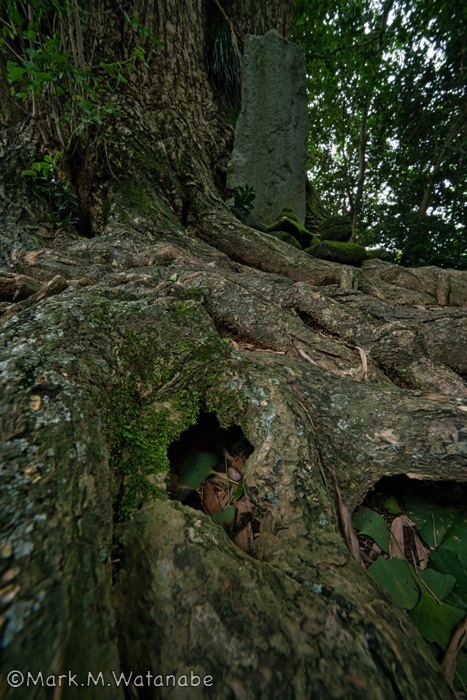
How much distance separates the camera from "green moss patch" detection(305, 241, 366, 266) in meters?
3.54

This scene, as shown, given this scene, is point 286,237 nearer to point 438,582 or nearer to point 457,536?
point 457,536

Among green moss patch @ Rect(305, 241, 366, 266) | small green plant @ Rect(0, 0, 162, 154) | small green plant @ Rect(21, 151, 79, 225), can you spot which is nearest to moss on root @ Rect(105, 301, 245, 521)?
small green plant @ Rect(0, 0, 162, 154)

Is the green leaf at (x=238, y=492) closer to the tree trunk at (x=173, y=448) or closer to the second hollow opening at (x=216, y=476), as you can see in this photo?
the second hollow opening at (x=216, y=476)

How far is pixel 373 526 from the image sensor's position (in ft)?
3.38

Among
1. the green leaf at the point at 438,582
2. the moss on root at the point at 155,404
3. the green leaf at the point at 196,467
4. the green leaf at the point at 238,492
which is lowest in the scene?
the green leaf at the point at 438,582

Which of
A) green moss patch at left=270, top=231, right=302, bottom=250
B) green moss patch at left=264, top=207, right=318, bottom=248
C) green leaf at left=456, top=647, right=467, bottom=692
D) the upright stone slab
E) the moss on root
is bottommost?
green leaf at left=456, top=647, right=467, bottom=692

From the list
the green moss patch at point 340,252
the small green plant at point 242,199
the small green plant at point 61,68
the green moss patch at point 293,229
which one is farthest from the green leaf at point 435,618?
the small green plant at point 242,199

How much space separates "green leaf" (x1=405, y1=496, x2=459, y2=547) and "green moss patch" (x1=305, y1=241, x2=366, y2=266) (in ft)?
9.60

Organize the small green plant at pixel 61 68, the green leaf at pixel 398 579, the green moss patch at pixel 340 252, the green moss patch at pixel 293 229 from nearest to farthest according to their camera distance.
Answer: the green leaf at pixel 398 579
the small green plant at pixel 61 68
the green moss patch at pixel 340 252
the green moss patch at pixel 293 229

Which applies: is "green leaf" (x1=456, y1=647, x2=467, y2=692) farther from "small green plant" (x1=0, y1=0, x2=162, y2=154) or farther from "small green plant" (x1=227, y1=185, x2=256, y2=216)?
"small green plant" (x1=227, y1=185, x2=256, y2=216)

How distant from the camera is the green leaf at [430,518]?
1.04m

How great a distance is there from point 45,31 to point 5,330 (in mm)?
3833

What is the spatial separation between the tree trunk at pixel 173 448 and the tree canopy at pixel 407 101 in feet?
16.0

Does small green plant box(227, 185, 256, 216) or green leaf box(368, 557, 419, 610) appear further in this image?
small green plant box(227, 185, 256, 216)
